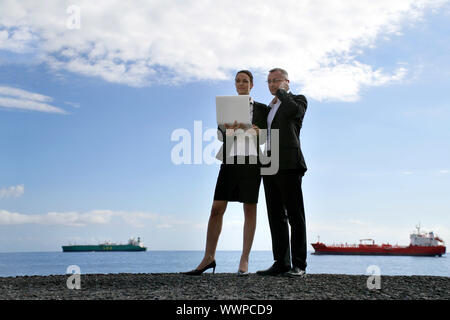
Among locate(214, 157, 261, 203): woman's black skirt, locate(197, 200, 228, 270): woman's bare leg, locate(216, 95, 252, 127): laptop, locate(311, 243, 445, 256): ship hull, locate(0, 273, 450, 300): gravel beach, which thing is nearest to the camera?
locate(0, 273, 450, 300): gravel beach

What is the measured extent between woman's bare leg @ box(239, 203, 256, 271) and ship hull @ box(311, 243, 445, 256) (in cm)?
4521

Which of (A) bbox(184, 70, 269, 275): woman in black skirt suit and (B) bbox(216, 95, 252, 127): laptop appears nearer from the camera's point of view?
(B) bbox(216, 95, 252, 127): laptop

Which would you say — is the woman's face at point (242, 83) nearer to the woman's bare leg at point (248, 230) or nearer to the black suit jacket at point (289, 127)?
the black suit jacket at point (289, 127)

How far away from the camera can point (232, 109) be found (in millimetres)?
4895

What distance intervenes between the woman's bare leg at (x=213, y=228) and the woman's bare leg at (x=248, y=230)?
0.99 feet

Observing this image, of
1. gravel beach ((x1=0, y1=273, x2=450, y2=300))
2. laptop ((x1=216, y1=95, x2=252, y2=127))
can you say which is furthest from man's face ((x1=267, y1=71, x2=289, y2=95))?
gravel beach ((x1=0, y1=273, x2=450, y2=300))

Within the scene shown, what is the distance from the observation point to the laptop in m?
4.85

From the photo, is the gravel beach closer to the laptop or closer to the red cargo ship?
the laptop

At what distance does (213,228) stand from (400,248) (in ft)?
164

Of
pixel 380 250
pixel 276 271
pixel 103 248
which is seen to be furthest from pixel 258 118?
pixel 103 248

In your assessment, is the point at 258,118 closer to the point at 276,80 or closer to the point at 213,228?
the point at 276,80
